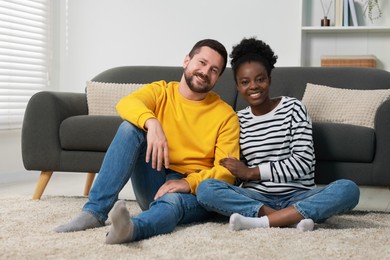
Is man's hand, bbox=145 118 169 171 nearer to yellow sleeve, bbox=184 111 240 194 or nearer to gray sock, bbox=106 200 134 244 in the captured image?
yellow sleeve, bbox=184 111 240 194

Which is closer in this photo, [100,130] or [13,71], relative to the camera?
[100,130]

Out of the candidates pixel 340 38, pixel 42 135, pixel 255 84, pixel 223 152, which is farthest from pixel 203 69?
pixel 340 38

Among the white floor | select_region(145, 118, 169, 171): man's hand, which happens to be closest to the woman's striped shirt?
select_region(145, 118, 169, 171): man's hand

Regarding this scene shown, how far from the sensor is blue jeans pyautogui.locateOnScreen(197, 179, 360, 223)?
2.15 meters

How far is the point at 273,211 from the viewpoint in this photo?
2.22 meters

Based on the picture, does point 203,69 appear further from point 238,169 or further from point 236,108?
point 236,108

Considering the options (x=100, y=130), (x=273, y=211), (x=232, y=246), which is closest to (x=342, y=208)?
(x=273, y=211)

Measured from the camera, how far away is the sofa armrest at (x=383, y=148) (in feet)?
9.29

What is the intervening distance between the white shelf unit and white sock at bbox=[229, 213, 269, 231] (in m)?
2.83

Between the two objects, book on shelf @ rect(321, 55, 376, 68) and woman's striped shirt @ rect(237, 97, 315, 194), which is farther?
book on shelf @ rect(321, 55, 376, 68)

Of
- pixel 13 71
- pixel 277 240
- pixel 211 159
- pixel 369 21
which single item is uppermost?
pixel 369 21

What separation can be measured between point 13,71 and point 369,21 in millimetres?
2714

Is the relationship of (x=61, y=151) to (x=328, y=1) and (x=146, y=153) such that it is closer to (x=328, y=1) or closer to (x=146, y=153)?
(x=146, y=153)

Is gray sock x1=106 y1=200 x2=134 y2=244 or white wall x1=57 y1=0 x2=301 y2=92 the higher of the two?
white wall x1=57 y1=0 x2=301 y2=92
